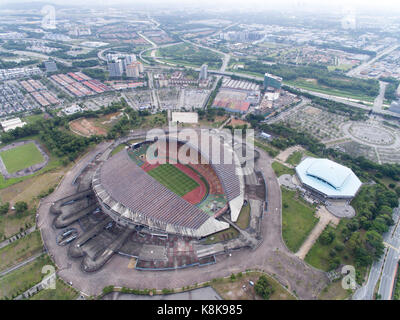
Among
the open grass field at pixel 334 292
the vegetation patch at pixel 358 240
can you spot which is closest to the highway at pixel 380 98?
the vegetation patch at pixel 358 240

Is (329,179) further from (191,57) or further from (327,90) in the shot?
(191,57)

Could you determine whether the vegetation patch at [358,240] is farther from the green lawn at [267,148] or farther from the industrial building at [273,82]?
the industrial building at [273,82]

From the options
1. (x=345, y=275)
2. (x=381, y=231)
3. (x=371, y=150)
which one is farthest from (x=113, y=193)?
(x=371, y=150)

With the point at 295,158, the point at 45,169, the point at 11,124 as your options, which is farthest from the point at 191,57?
the point at 45,169

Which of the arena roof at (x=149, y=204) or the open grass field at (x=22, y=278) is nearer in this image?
the open grass field at (x=22, y=278)

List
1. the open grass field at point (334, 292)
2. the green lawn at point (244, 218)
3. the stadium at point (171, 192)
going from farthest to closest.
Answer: the green lawn at point (244, 218)
the stadium at point (171, 192)
the open grass field at point (334, 292)

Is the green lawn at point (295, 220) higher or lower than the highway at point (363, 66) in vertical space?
lower

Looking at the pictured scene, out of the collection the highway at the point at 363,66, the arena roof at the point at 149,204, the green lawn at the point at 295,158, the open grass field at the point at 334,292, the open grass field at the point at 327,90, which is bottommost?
the open grass field at the point at 334,292
